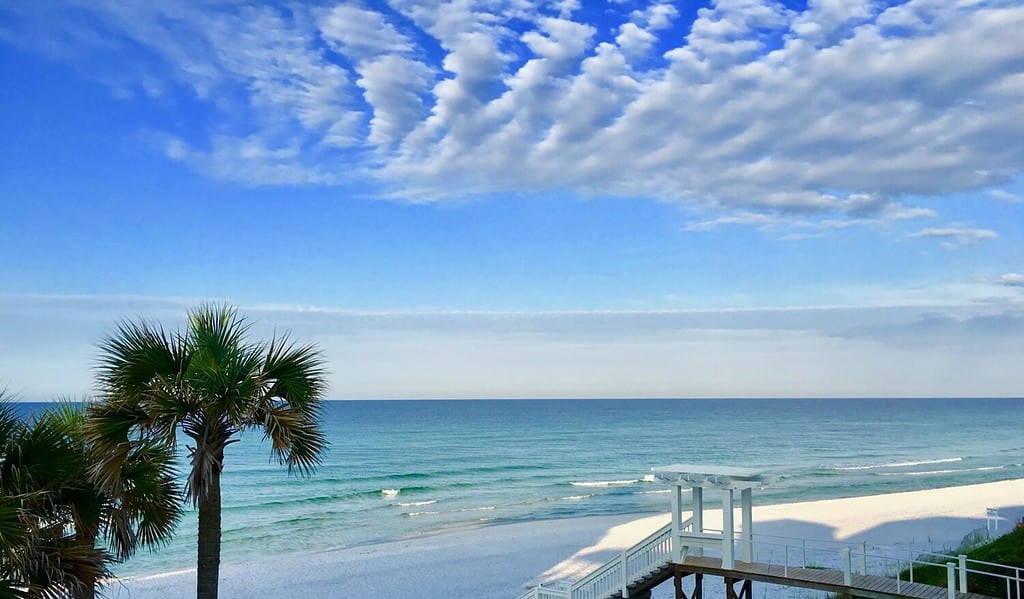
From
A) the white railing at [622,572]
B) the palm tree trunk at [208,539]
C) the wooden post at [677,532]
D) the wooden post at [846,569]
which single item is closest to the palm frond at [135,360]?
the palm tree trunk at [208,539]

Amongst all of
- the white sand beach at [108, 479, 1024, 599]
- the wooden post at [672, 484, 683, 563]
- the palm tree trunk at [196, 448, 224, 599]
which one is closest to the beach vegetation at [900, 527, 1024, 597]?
the wooden post at [672, 484, 683, 563]

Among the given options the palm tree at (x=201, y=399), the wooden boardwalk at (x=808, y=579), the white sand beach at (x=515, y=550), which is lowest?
the white sand beach at (x=515, y=550)

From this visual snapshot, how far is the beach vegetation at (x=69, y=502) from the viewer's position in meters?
8.71

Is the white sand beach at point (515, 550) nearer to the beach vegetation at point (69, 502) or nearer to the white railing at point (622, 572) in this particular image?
the white railing at point (622, 572)

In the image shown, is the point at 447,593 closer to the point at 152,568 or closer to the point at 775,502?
the point at 152,568

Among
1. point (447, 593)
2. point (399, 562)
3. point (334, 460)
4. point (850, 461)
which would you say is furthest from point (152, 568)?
point (850, 461)

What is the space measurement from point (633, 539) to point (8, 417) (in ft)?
90.0

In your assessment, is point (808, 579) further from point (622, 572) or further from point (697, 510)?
point (622, 572)

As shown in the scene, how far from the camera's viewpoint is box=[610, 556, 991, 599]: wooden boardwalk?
1531 cm

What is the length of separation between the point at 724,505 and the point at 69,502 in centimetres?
1191

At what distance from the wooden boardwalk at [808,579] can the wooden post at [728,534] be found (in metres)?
0.13

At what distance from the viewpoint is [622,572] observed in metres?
17.5

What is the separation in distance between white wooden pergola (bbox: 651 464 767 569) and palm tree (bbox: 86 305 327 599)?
864 centimetres

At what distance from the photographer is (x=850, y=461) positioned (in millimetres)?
68688
